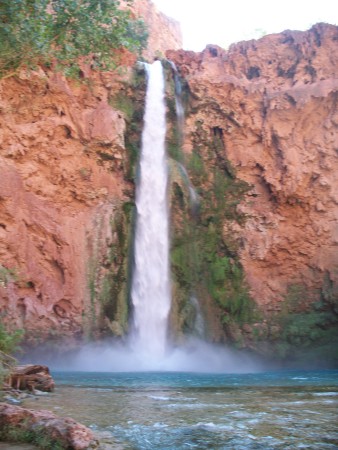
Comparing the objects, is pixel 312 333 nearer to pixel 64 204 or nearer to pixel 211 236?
pixel 211 236

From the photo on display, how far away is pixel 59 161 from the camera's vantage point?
21172 millimetres

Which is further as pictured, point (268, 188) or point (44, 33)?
point (268, 188)

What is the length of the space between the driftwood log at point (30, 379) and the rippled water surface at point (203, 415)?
32cm

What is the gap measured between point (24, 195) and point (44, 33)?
35.0 ft

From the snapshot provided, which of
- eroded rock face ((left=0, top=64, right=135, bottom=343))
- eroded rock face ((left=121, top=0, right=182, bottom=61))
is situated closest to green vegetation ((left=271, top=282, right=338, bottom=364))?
eroded rock face ((left=0, top=64, right=135, bottom=343))

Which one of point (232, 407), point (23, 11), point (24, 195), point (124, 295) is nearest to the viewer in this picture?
point (232, 407)

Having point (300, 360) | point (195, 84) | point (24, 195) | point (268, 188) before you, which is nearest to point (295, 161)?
point (268, 188)

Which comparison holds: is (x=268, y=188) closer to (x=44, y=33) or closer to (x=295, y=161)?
(x=295, y=161)

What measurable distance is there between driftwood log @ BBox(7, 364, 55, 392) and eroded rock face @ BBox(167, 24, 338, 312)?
13.7 meters

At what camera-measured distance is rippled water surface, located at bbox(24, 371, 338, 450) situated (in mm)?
5691

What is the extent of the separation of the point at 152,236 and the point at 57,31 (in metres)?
12.3

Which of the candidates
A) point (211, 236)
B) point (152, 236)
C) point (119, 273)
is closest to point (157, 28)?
point (211, 236)

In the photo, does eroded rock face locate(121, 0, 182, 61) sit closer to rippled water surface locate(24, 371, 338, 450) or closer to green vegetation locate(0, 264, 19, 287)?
green vegetation locate(0, 264, 19, 287)

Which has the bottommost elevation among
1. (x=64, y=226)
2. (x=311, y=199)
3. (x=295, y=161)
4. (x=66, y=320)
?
(x=66, y=320)
